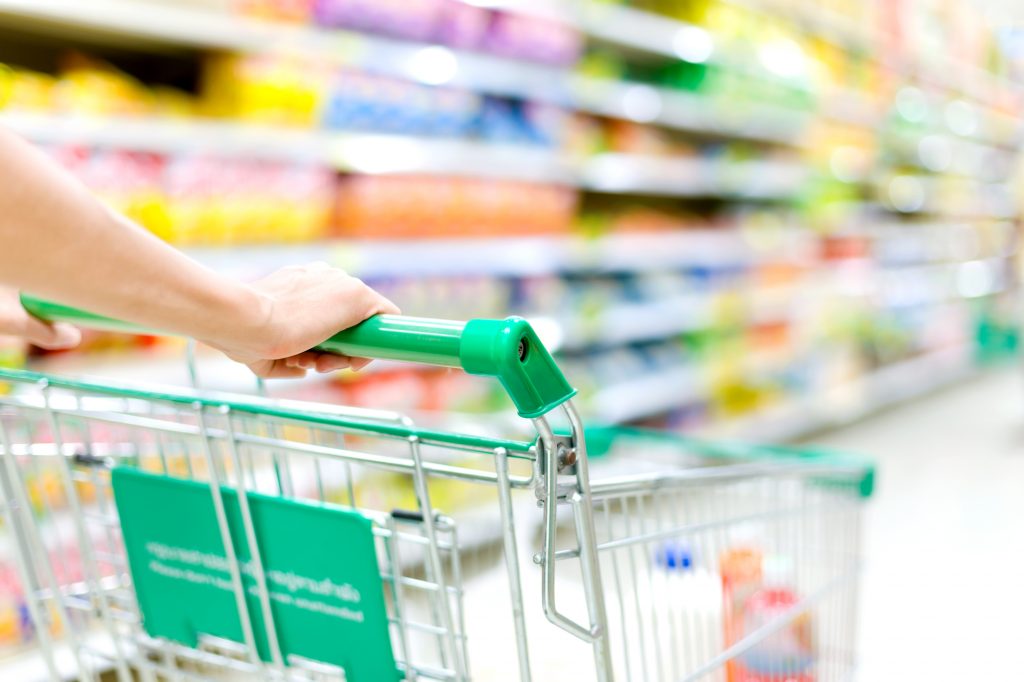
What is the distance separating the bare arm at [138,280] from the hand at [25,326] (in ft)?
1.39

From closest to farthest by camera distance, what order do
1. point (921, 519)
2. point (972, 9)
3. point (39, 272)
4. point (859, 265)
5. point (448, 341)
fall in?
1. point (39, 272)
2. point (448, 341)
3. point (921, 519)
4. point (859, 265)
5. point (972, 9)

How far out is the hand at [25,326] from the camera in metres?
1.05

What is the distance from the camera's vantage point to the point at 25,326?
107 centimetres

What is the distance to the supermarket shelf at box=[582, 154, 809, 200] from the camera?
391 centimetres

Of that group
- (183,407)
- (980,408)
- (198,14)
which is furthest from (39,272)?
(980,408)

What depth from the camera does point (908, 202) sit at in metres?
6.86

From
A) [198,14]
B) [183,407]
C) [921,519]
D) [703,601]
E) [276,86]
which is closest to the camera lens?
[183,407]

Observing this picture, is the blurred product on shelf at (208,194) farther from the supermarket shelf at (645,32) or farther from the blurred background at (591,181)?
the supermarket shelf at (645,32)

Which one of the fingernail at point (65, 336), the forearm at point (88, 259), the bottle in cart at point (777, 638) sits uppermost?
the forearm at point (88, 259)

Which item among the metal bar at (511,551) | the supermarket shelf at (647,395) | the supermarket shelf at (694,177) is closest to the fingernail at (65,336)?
the metal bar at (511,551)

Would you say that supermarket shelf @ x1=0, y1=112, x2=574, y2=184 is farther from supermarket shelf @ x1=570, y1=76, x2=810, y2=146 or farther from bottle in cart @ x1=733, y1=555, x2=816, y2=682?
bottle in cart @ x1=733, y1=555, x2=816, y2=682

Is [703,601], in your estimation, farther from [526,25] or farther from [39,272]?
[526,25]

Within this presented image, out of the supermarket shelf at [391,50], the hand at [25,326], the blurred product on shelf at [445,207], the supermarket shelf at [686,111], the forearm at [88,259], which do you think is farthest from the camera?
the supermarket shelf at [686,111]

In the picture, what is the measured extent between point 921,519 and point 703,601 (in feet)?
8.24
